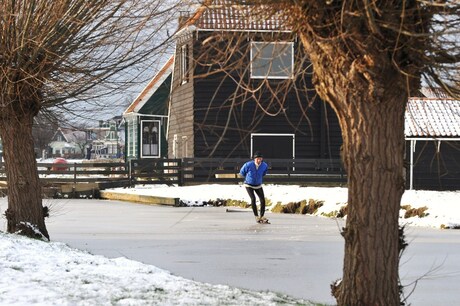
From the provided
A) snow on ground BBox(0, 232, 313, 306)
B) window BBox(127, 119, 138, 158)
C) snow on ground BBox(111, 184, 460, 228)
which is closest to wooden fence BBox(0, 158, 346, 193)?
snow on ground BBox(111, 184, 460, 228)

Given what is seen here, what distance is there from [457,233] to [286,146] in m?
21.7

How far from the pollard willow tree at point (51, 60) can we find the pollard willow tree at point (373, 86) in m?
6.31

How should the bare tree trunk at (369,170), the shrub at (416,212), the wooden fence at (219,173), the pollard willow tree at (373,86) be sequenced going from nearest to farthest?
the pollard willow tree at (373,86) → the bare tree trunk at (369,170) → the shrub at (416,212) → the wooden fence at (219,173)

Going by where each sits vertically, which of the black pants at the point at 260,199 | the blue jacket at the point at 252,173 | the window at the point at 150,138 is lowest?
the black pants at the point at 260,199

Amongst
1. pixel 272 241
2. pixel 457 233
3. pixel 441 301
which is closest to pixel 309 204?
pixel 457 233

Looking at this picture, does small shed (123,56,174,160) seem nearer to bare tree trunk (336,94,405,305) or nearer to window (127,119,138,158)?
window (127,119,138,158)

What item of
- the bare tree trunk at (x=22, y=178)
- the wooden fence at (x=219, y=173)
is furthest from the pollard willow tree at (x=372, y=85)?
the wooden fence at (x=219, y=173)

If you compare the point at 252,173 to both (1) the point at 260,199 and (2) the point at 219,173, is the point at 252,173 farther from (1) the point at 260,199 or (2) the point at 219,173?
(2) the point at 219,173

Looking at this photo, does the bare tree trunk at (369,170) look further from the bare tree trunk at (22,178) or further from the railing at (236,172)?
the railing at (236,172)

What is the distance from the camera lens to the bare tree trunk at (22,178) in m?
15.1

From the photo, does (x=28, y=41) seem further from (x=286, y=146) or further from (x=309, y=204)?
(x=286, y=146)

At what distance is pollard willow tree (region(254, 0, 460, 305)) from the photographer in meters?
7.29

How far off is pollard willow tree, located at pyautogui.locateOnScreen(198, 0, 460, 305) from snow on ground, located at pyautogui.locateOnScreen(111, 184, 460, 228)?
12.6 meters

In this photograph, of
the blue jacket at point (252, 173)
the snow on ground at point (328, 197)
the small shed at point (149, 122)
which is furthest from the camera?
the small shed at point (149, 122)
